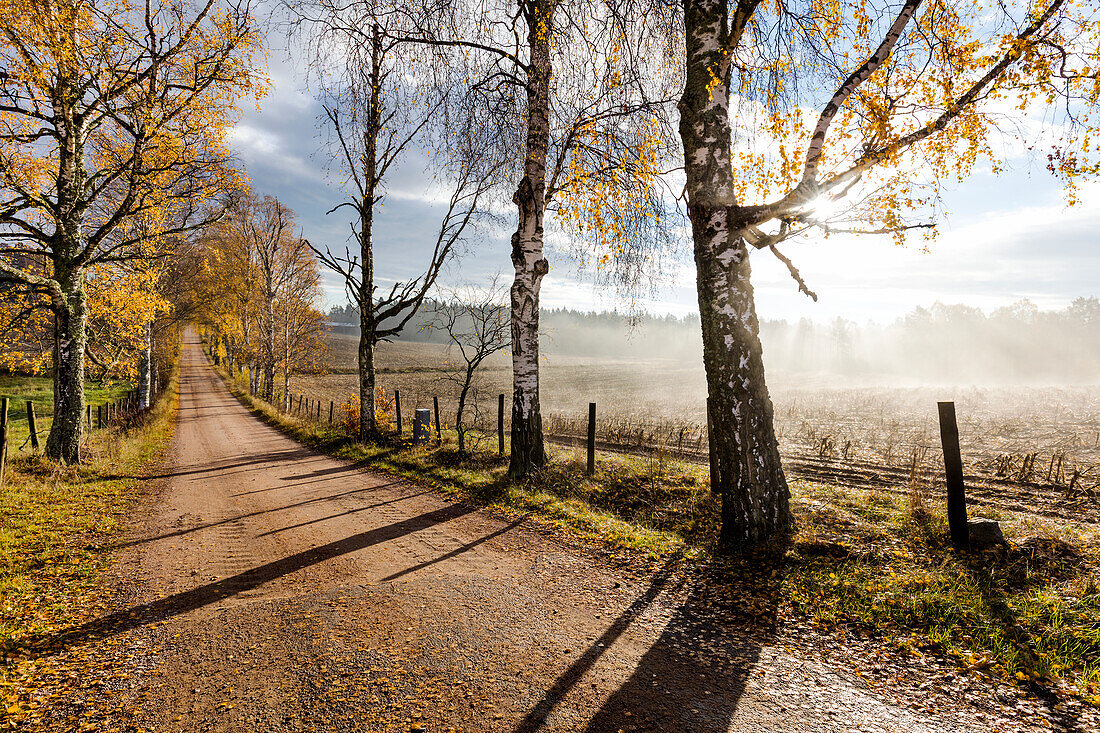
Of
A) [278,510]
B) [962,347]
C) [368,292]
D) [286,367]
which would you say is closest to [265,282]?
[286,367]

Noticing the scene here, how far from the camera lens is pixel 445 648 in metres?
3.47

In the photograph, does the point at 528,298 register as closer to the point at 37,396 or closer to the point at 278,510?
the point at 278,510

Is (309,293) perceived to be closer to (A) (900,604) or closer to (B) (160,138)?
(B) (160,138)

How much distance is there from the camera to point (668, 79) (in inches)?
298

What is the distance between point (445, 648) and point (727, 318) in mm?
4300

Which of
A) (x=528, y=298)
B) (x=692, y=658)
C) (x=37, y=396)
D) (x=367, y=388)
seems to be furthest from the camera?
(x=37, y=396)

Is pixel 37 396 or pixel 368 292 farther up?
pixel 368 292

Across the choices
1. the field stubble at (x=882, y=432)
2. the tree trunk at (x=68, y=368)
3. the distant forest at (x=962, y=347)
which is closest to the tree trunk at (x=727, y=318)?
the field stubble at (x=882, y=432)

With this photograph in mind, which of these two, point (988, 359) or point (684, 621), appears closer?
point (684, 621)

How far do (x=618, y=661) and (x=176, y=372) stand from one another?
50.8 meters

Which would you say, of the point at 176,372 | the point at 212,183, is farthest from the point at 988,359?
the point at 176,372

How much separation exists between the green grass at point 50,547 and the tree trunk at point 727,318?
234 inches

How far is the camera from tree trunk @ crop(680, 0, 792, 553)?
5.27m

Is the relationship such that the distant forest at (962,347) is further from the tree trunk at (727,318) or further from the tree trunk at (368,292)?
the tree trunk at (727,318)
